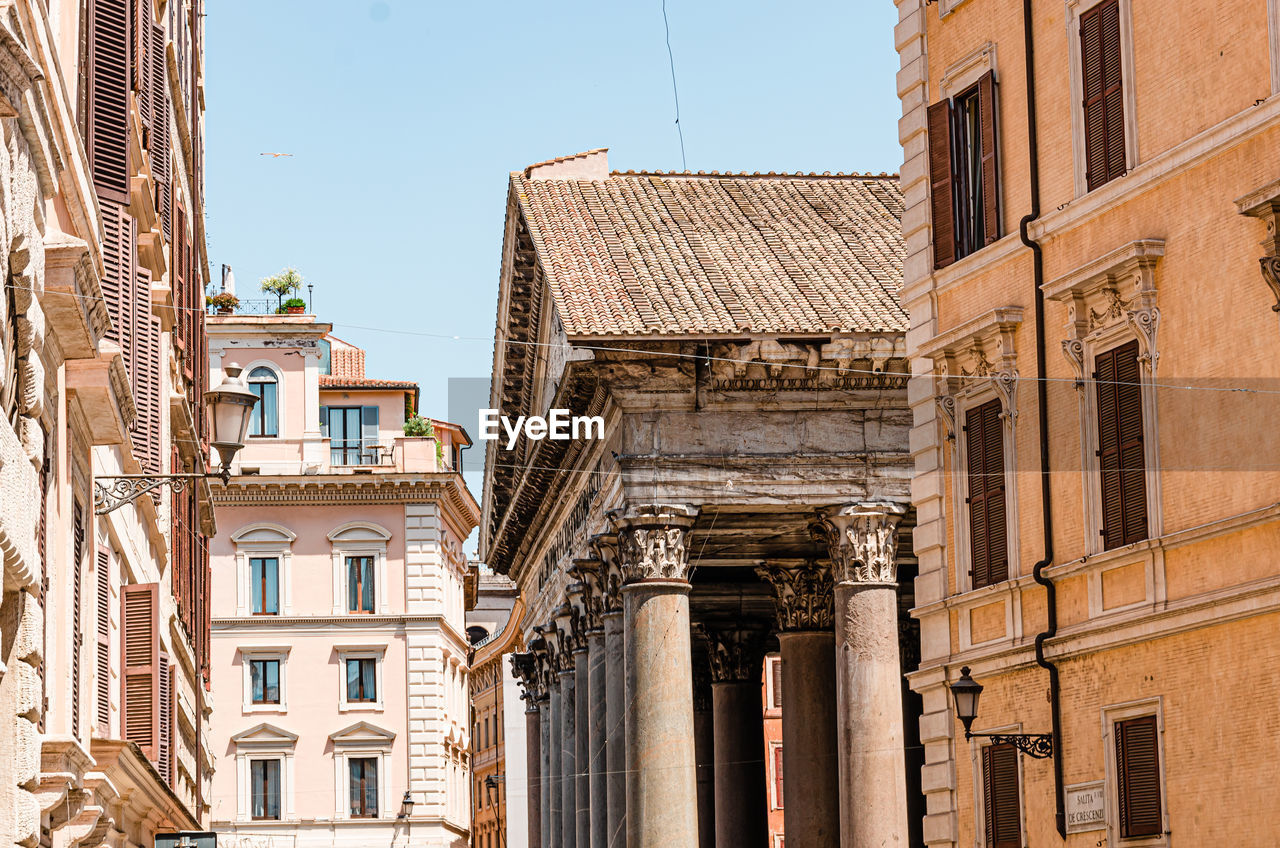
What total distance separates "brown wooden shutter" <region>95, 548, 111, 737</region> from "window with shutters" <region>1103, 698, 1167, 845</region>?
8379mm

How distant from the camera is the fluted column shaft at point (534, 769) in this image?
149 feet

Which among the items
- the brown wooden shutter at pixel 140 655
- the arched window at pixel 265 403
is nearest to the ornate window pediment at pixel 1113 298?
the brown wooden shutter at pixel 140 655

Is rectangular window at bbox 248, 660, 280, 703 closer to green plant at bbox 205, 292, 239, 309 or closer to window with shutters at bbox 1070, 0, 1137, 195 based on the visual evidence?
green plant at bbox 205, 292, 239, 309

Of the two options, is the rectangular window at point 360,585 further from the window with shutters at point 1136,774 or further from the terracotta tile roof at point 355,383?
the window with shutters at point 1136,774

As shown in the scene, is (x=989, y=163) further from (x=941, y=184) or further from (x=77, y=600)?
(x=77, y=600)

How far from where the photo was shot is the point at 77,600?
16.3 meters

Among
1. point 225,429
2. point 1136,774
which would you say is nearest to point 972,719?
point 1136,774

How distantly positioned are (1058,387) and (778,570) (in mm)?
14523

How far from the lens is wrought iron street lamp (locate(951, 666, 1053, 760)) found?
61.9ft

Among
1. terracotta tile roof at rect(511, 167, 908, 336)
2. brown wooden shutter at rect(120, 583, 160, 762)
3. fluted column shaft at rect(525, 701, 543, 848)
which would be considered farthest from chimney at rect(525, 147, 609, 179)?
brown wooden shutter at rect(120, 583, 160, 762)

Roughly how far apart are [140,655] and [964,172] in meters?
9.21

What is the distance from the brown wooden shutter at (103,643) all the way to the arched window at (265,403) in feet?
151

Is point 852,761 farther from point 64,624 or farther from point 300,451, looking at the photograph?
point 300,451

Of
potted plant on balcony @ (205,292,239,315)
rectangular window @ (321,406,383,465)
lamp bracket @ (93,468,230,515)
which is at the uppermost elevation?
potted plant on balcony @ (205,292,239,315)
